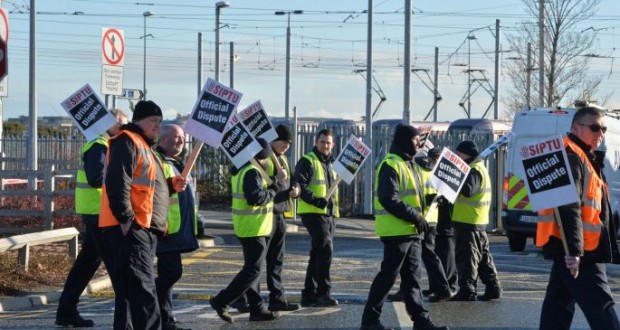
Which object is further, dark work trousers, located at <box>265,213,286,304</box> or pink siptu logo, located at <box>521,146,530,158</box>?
dark work trousers, located at <box>265,213,286,304</box>

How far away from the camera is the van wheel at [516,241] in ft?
64.3

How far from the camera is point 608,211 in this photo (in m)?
8.26

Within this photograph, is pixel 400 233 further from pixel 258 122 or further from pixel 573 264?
pixel 573 264

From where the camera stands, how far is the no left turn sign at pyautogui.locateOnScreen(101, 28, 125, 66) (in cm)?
1620

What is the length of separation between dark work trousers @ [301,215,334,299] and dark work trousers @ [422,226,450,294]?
0.99 m

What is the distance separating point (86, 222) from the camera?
1043 centimetres

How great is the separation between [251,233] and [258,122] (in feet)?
5.08

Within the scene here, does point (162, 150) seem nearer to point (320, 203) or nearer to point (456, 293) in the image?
point (320, 203)

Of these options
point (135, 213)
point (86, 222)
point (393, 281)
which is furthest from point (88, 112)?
point (393, 281)

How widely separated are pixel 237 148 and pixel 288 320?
1670 mm

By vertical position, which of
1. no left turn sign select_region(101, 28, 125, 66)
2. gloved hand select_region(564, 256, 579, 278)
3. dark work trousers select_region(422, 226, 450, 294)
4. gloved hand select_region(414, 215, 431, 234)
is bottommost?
dark work trousers select_region(422, 226, 450, 294)

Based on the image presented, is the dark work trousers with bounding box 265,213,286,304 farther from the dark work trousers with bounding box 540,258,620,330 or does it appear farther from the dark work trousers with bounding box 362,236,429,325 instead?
the dark work trousers with bounding box 540,258,620,330

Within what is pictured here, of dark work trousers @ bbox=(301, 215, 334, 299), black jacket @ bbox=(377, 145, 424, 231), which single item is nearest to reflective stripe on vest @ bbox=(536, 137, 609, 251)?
black jacket @ bbox=(377, 145, 424, 231)

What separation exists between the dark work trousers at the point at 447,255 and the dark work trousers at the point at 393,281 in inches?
104
